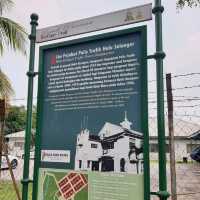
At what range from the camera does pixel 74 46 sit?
3.48m

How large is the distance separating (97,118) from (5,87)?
664 centimetres

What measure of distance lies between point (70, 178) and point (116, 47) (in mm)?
1409

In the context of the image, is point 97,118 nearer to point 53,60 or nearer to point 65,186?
point 65,186

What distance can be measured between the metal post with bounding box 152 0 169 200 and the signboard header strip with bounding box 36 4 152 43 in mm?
139

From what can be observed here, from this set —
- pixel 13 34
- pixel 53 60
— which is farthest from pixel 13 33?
pixel 53 60

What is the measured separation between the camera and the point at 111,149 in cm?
297

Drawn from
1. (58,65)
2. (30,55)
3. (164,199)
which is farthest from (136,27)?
(164,199)

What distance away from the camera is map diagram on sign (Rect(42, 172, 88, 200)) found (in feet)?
10.2

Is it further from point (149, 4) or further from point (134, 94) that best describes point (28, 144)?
point (149, 4)

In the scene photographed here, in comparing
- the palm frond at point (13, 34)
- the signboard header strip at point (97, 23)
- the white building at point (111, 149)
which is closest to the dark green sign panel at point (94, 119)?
the white building at point (111, 149)

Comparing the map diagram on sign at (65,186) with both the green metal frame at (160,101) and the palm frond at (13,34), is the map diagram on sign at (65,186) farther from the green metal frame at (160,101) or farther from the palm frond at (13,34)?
the palm frond at (13,34)

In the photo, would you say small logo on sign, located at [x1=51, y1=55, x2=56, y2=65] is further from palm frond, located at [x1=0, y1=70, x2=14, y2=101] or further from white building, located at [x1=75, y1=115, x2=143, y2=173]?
palm frond, located at [x1=0, y1=70, x2=14, y2=101]

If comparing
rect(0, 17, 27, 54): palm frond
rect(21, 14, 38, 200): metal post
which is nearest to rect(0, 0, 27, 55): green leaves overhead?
rect(0, 17, 27, 54): palm frond

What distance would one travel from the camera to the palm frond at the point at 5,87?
903cm
